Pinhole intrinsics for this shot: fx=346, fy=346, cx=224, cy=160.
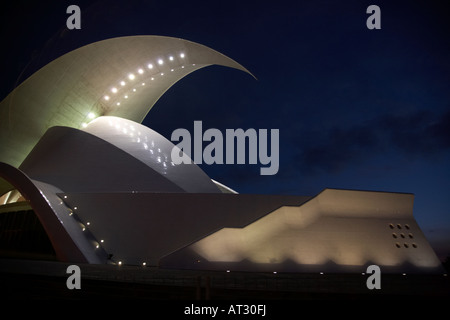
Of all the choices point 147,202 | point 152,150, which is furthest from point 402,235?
point 152,150

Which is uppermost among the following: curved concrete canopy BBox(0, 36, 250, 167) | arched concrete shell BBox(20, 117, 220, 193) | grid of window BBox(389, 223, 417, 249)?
curved concrete canopy BBox(0, 36, 250, 167)

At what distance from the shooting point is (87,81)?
1680cm

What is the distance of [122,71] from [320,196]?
11961 mm

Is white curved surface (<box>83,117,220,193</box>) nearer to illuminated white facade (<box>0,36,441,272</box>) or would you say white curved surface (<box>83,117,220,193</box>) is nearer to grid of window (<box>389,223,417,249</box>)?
illuminated white facade (<box>0,36,441,272</box>)

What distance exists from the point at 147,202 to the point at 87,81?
8240mm

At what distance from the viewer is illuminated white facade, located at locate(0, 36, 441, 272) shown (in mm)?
10188

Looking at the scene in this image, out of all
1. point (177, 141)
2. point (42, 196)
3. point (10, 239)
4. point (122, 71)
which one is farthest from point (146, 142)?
point (10, 239)

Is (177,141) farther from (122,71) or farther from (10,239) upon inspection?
(10,239)

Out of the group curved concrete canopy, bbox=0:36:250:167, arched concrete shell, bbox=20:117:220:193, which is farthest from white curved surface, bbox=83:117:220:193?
curved concrete canopy, bbox=0:36:250:167

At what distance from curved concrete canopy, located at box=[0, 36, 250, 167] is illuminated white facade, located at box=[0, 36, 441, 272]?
53mm

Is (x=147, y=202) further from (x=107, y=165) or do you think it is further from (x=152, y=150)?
(x=152, y=150)

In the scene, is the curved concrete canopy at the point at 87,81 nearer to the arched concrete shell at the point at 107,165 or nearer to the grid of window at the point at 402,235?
the arched concrete shell at the point at 107,165

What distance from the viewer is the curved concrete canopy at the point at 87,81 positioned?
15297mm

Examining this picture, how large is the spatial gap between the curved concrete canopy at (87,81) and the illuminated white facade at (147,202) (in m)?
0.05
